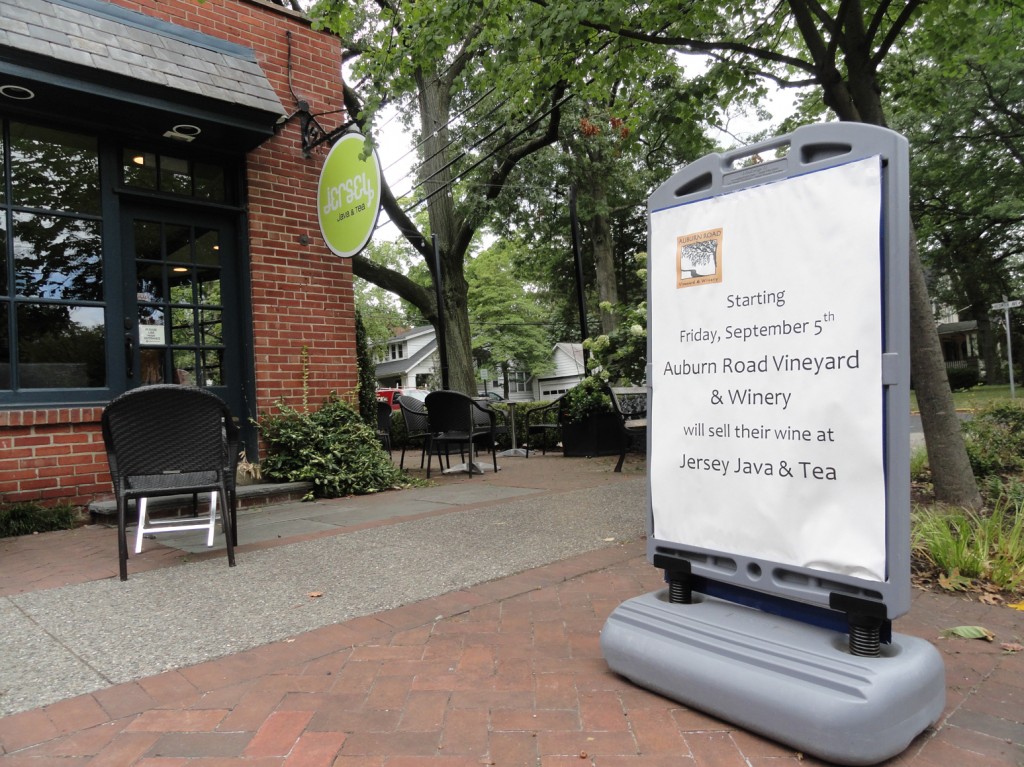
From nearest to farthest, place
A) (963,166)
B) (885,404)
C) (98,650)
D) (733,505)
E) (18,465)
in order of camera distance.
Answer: (885,404) < (733,505) < (98,650) < (18,465) < (963,166)

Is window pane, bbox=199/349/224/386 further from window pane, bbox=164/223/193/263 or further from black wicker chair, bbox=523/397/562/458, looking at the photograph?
black wicker chair, bbox=523/397/562/458

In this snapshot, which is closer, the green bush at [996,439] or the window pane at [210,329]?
the green bush at [996,439]

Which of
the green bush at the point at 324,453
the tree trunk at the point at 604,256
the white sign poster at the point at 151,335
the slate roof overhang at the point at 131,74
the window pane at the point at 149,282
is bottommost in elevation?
the green bush at the point at 324,453

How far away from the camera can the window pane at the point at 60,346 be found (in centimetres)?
485

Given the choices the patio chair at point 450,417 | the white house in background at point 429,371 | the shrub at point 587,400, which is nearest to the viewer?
the patio chair at point 450,417

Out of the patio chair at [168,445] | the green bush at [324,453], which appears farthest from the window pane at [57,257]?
the patio chair at [168,445]

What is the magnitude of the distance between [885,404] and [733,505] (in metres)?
0.57

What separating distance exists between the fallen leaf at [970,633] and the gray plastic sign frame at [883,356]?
1.02 meters

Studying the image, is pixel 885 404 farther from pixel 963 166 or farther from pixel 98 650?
pixel 963 166

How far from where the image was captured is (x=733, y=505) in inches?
84.0

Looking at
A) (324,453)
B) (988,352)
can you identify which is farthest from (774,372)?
(988,352)

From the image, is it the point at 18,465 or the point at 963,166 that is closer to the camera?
the point at 18,465

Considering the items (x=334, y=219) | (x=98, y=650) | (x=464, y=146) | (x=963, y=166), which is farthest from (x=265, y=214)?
(x=963, y=166)

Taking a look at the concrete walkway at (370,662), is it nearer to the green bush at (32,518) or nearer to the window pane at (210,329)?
the green bush at (32,518)
